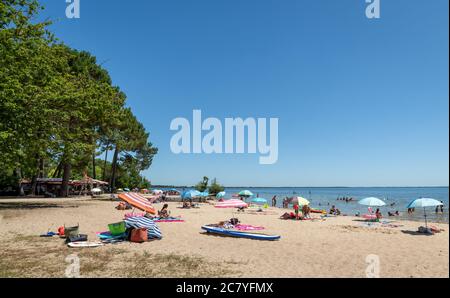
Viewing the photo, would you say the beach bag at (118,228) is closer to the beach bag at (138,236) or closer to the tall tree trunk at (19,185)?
the beach bag at (138,236)

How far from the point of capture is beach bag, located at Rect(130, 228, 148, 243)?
1202cm

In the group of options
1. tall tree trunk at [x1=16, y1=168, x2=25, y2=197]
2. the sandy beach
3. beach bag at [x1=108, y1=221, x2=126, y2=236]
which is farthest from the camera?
tall tree trunk at [x1=16, y1=168, x2=25, y2=197]

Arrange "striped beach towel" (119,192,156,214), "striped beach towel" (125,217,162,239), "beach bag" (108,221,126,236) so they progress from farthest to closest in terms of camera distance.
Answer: "striped beach towel" (119,192,156,214) < "beach bag" (108,221,126,236) < "striped beach towel" (125,217,162,239)

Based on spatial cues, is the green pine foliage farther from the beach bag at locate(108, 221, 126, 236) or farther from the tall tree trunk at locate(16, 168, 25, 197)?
the tall tree trunk at locate(16, 168, 25, 197)

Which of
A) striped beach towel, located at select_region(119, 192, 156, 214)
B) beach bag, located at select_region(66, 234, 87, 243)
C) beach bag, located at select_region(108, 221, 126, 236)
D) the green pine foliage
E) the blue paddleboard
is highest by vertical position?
the green pine foliage

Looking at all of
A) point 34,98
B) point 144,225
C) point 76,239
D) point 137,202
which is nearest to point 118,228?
point 144,225

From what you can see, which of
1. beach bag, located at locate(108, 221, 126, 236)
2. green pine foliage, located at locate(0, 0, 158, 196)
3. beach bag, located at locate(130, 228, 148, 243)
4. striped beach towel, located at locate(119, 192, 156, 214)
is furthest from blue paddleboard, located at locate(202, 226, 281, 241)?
green pine foliage, located at locate(0, 0, 158, 196)

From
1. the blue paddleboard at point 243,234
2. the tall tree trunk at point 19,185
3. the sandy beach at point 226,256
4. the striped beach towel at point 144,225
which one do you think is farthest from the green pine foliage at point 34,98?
the tall tree trunk at point 19,185

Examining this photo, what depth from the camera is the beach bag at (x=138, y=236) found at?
1202 centimetres

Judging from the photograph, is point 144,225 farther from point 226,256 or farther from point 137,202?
point 226,256

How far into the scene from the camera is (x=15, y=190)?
42.4 metres
